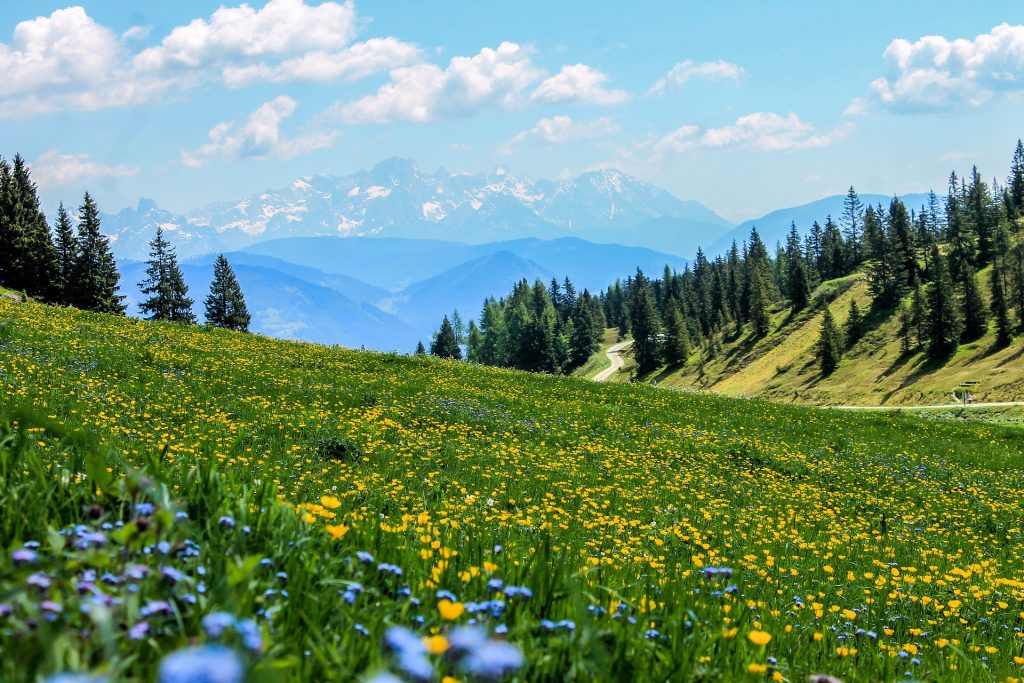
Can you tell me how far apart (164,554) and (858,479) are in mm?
16474

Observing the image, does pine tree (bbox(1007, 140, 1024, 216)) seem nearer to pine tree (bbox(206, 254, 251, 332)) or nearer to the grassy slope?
the grassy slope

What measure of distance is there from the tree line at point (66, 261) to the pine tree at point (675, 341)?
87.2 m

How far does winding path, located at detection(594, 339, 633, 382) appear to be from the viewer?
468 feet

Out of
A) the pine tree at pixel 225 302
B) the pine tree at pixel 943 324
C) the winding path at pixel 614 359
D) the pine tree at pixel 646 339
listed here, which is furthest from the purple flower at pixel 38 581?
the pine tree at pixel 646 339

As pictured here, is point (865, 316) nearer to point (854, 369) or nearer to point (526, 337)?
point (854, 369)

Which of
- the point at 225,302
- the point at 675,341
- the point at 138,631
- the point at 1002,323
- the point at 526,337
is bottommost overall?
the point at 1002,323

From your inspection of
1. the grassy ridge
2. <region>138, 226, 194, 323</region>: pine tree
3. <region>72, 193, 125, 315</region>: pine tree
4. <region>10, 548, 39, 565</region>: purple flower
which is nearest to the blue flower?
the grassy ridge

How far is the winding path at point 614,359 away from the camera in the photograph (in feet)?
468

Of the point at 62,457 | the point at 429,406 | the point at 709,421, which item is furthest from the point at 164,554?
the point at 709,421

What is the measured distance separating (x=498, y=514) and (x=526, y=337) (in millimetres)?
116553

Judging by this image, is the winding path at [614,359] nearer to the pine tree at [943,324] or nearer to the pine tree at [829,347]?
the pine tree at [829,347]

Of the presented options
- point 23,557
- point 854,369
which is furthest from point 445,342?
point 23,557

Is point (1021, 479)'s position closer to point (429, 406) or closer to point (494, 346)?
point (429, 406)

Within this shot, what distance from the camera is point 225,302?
288 feet
